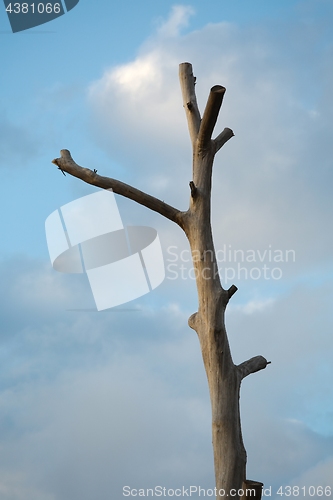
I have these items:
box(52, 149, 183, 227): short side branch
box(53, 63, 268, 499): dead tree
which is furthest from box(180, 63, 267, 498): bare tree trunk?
box(52, 149, 183, 227): short side branch

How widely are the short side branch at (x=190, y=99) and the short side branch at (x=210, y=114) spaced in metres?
0.21

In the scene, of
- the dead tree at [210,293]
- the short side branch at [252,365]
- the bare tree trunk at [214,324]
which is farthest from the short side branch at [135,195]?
the short side branch at [252,365]

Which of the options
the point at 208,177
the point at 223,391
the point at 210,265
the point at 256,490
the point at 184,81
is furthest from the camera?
the point at 184,81

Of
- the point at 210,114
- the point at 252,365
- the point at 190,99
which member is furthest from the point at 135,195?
the point at 252,365

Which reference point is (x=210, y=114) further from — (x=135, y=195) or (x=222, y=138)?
(x=135, y=195)

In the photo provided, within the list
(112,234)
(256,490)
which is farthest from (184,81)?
(256,490)

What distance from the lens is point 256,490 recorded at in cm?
390

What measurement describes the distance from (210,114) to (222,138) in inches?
25.4

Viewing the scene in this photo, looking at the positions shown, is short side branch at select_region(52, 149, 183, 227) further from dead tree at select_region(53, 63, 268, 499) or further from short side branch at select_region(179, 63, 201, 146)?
short side branch at select_region(179, 63, 201, 146)

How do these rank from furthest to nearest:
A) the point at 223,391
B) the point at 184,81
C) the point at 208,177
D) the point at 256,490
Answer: the point at 184,81 < the point at 208,177 < the point at 223,391 < the point at 256,490

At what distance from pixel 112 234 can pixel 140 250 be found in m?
0.29

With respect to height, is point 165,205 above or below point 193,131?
below

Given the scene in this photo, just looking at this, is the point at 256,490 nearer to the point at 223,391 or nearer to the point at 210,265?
the point at 223,391

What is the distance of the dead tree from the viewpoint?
407cm
